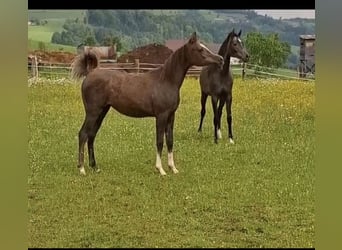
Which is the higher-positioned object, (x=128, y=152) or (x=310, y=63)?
(x=310, y=63)

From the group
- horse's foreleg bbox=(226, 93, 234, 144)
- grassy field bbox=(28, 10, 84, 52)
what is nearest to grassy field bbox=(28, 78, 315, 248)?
horse's foreleg bbox=(226, 93, 234, 144)

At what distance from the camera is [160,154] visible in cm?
231

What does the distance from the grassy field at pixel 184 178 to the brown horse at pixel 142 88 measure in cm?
3

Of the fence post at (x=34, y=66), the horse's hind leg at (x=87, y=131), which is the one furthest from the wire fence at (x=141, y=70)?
the horse's hind leg at (x=87, y=131)

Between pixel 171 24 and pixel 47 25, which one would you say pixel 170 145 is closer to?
pixel 171 24

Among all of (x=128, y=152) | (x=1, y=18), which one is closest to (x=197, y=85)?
(x=128, y=152)

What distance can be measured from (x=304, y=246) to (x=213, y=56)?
2.00 feet

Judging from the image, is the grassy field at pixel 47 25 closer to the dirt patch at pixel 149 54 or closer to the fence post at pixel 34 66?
the fence post at pixel 34 66

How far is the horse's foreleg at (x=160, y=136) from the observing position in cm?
230

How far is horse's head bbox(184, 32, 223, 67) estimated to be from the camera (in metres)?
2.26

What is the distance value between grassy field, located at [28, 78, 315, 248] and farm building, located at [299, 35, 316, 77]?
0.17ft

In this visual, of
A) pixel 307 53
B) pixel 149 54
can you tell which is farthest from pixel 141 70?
pixel 307 53

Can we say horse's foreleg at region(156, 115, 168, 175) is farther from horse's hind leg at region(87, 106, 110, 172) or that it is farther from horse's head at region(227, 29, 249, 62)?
horse's head at region(227, 29, 249, 62)

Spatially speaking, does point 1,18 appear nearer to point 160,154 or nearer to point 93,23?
point 93,23
